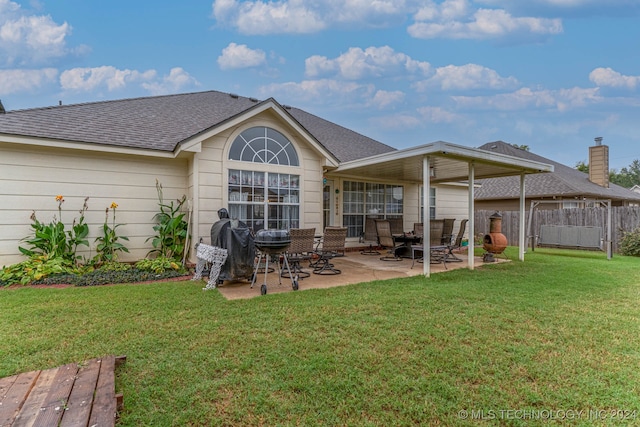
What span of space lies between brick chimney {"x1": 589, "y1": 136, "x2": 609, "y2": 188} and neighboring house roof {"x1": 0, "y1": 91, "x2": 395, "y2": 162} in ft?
43.0

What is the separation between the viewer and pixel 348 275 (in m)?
6.43

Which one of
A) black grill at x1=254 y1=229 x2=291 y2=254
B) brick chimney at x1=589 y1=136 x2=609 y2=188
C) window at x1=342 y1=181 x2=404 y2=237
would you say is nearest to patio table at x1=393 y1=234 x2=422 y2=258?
window at x1=342 y1=181 x2=404 y2=237

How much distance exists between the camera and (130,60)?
533 inches

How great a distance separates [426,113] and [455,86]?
2215mm

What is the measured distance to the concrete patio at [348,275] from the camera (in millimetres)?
5277

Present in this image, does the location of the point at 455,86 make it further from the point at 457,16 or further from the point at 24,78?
the point at 24,78

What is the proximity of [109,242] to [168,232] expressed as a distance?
1131 millimetres

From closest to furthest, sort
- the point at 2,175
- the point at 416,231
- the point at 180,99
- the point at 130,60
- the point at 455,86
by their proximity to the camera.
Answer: the point at 2,175 < the point at 416,231 < the point at 180,99 < the point at 130,60 < the point at 455,86

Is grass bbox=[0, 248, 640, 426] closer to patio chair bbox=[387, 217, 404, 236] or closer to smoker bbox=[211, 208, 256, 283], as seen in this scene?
smoker bbox=[211, 208, 256, 283]

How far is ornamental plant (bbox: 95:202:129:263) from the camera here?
21.6 ft

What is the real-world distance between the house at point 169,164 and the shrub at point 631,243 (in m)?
5.22

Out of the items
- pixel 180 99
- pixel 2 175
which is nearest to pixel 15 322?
pixel 2 175

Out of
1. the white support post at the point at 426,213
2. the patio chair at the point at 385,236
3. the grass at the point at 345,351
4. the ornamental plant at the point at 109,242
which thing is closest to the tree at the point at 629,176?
the patio chair at the point at 385,236

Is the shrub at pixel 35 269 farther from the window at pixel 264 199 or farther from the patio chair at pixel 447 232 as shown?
the patio chair at pixel 447 232
